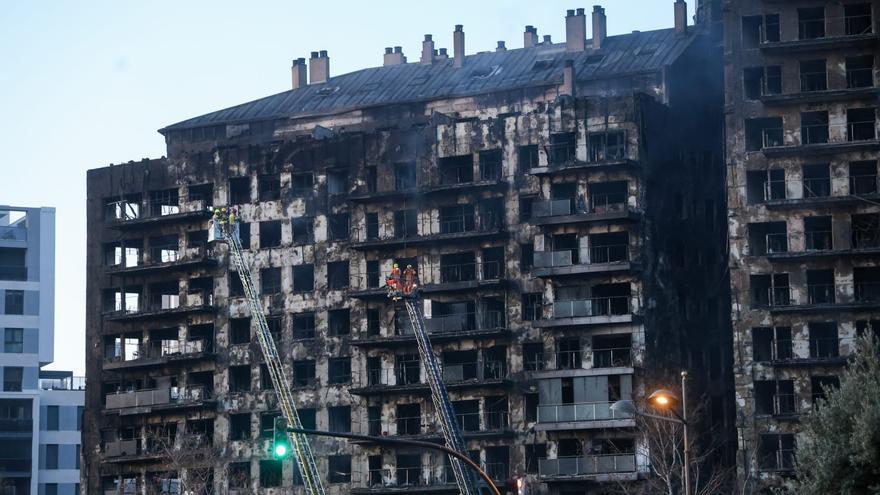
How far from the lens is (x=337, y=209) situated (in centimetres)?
14362

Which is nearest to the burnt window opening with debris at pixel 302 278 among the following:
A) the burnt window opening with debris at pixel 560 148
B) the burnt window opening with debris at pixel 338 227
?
the burnt window opening with debris at pixel 338 227

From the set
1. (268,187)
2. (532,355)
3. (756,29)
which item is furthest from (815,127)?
(268,187)

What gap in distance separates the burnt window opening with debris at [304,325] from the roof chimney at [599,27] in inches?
1153

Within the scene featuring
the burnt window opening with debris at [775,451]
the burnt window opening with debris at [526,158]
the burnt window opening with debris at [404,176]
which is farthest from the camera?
the burnt window opening with debris at [404,176]

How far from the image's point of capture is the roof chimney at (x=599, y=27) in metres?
151

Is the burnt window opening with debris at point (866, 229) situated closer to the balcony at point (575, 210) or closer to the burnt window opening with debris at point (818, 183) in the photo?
the burnt window opening with debris at point (818, 183)

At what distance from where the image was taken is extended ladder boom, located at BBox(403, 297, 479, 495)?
408 ft

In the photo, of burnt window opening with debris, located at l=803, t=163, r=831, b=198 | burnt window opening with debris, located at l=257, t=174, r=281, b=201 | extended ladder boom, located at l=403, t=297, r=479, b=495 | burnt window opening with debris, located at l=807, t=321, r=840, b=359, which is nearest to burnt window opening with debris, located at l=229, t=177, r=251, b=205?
burnt window opening with debris, located at l=257, t=174, r=281, b=201

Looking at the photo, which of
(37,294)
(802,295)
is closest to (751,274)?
(802,295)

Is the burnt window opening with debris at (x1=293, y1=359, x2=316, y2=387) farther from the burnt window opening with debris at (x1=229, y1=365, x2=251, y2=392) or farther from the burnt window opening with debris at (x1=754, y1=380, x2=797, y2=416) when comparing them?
the burnt window opening with debris at (x1=754, y1=380, x2=797, y2=416)

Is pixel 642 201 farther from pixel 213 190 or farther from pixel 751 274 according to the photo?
pixel 213 190

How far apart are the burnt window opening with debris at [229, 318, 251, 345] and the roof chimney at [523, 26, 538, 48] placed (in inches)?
1244

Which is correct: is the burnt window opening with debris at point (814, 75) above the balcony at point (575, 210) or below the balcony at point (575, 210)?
above

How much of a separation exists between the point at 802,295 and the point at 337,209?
1358 inches
